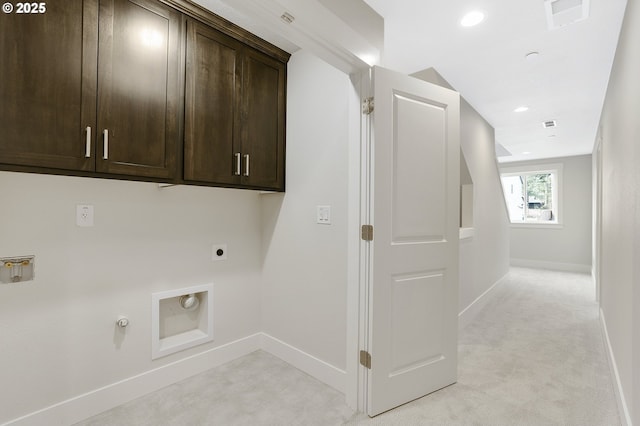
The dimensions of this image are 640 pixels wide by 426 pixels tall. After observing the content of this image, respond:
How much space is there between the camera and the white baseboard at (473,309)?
3273 millimetres

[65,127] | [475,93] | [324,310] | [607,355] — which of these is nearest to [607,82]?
[475,93]

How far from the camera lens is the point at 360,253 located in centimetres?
188

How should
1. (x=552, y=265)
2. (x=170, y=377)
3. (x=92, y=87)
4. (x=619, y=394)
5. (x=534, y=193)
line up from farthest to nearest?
1. (x=534, y=193)
2. (x=552, y=265)
3. (x=170, y=377)
4. (x=619, y=394)
5. (x=92, y=87)

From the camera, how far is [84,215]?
5.96ft

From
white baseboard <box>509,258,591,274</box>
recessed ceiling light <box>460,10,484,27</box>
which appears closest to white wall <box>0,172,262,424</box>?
recessed ceiling light <box>460,10,484,27</box>

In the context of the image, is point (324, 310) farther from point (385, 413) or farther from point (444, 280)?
point (444, 280)

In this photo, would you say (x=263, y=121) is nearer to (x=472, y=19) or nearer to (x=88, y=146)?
(x=88, y=146)

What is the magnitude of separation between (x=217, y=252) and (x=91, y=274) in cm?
83

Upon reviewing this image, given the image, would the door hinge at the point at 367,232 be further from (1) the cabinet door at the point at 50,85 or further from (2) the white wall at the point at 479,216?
(2) the white wall at the point at 479,216

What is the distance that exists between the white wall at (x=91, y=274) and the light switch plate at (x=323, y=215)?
803mm

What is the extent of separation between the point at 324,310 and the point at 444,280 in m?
0.88

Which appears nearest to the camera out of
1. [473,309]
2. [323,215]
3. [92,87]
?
[92,87]

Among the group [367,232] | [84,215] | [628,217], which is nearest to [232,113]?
[84,215]

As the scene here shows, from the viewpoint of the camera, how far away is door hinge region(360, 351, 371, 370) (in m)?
1.84
